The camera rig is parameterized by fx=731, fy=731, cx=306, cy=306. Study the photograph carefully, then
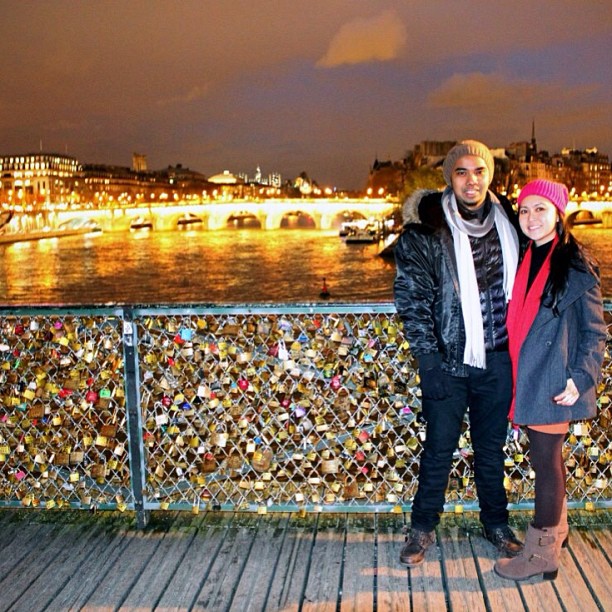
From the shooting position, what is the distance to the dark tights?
3.29 meters

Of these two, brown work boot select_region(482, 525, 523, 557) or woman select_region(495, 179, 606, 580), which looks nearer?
woman select_region(495, 179, 606, 580)

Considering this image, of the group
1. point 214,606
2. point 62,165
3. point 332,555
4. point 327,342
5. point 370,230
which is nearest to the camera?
point 214,606

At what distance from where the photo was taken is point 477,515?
4035 millimetres

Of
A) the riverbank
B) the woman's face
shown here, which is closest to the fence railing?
the woman's face

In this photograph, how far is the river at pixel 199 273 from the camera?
29062 mm

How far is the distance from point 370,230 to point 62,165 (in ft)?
334

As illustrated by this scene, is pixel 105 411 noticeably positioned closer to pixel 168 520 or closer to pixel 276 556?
pixel 168 520

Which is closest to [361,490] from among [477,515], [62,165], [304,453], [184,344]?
[304,453]

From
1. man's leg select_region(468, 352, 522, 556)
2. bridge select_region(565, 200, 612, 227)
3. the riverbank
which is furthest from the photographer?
bridge select_region(565, 200, 612, 227)

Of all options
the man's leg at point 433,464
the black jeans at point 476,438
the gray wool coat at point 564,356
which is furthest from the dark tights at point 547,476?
the man's leg at point 433,464

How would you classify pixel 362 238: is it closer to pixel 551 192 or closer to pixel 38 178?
pixel 551 192

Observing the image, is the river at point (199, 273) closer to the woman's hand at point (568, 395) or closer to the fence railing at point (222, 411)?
the fence railing at point (222, 411)

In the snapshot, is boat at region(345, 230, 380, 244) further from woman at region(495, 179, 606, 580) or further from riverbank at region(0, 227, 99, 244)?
woman at region(495, 179, 606, 580)

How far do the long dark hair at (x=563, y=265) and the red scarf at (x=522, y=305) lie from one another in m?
0.03
